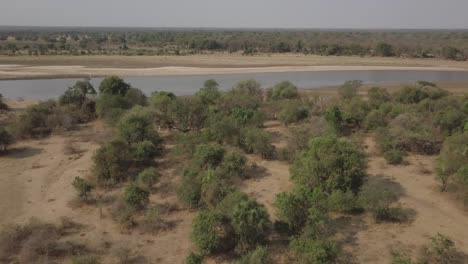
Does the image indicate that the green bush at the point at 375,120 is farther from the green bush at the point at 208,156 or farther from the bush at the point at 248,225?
the bush at the point at 248,225

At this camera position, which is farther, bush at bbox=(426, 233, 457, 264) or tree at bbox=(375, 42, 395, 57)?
tree at bbox=(375, 42, 395, 57)

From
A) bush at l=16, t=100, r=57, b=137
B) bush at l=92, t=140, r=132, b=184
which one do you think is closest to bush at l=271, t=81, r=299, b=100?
bush at l=16, t=100, r=57, b=137

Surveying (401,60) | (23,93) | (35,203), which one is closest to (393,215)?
(35,203)

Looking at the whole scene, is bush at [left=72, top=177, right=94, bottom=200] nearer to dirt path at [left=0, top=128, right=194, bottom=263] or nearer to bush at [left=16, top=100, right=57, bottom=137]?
dirt path at [left=0, top=128, right=194, bottom=263]

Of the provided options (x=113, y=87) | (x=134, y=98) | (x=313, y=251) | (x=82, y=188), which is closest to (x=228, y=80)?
(x=113, y=87)

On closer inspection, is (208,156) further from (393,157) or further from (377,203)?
(393,157)

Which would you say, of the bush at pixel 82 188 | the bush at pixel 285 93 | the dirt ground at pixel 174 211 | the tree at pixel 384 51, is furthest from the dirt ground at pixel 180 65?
the bush at pixel 82 188
